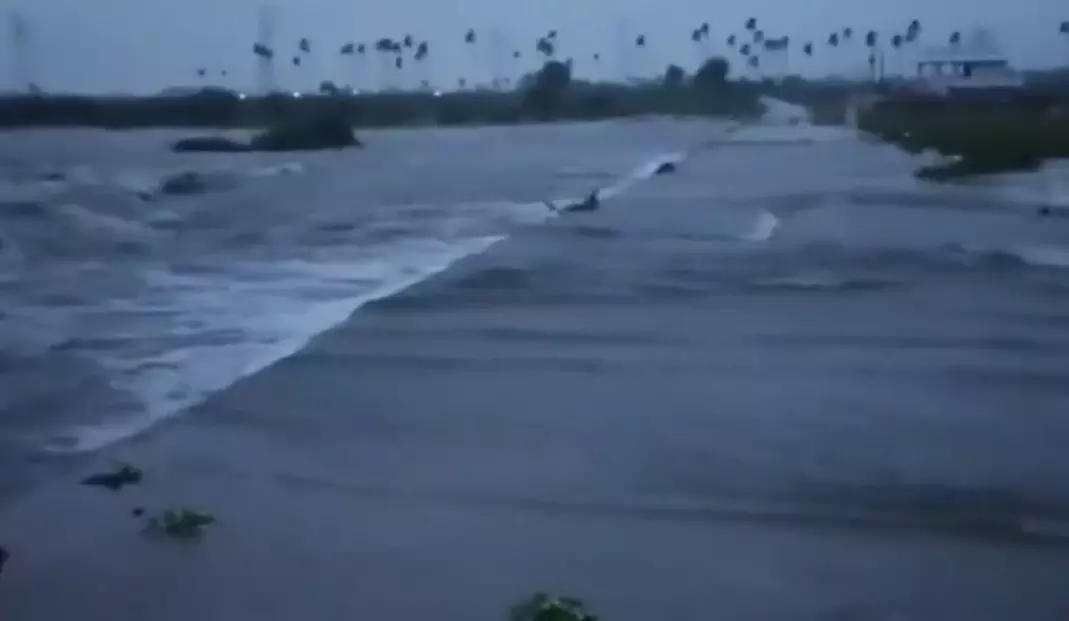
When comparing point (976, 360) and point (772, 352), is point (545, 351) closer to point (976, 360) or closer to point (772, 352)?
point (772, 352)

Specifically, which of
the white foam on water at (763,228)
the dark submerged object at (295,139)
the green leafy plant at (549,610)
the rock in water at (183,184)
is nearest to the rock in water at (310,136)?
the dark submerged object at (295,139)

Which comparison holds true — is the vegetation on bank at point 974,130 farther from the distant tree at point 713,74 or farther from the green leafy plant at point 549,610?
the green leafy plant at point 549,610

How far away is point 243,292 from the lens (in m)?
6.48

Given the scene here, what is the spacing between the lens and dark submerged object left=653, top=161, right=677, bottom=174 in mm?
8058

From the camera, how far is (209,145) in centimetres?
563

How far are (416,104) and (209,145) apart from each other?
37.0 inches

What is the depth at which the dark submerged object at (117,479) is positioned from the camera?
3.81 meters

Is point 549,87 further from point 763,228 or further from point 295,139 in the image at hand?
point 763,228

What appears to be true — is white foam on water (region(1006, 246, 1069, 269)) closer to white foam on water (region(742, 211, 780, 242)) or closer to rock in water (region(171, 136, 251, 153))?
white foam on water (region(742, 211, 780, 242))

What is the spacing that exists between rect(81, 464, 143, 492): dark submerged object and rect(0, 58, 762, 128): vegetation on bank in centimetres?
160

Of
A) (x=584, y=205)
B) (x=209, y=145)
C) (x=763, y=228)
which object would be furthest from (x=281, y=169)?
(x=584, y=205)

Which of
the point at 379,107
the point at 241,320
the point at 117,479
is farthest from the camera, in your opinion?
the point at 241,320

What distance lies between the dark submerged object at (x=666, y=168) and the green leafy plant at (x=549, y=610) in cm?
516

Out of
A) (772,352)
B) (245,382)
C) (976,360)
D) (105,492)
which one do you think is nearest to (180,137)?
Result: (245,382)
